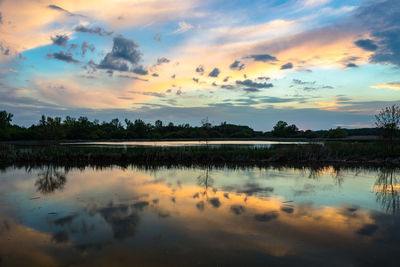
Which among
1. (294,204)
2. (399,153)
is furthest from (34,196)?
(399,153)

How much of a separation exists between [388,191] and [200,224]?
24.5 ft

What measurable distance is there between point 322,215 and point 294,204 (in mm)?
1064

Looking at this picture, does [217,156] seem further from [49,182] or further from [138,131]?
[138,131]

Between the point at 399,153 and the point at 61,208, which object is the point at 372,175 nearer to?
the point at 399,153

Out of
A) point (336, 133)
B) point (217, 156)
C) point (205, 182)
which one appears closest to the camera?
point (205, 182)

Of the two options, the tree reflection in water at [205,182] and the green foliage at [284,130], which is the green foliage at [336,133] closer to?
the green foliage at [284,130]

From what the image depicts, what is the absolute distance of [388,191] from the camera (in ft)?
30.9

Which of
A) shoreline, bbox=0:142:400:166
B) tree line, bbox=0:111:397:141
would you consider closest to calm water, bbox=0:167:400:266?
shoreline, bbox=0:142:400:166

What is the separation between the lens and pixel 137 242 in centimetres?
498

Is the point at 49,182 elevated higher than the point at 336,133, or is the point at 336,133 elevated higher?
the point at 336,133

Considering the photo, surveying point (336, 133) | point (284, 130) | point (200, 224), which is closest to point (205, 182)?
point (200, 224)

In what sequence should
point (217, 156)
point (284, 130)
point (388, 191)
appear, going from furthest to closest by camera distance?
point (284, 130) → point (217, 156) → point (388, 191)

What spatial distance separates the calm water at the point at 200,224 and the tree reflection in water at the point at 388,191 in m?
0.03

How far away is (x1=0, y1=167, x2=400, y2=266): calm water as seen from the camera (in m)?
4.43
